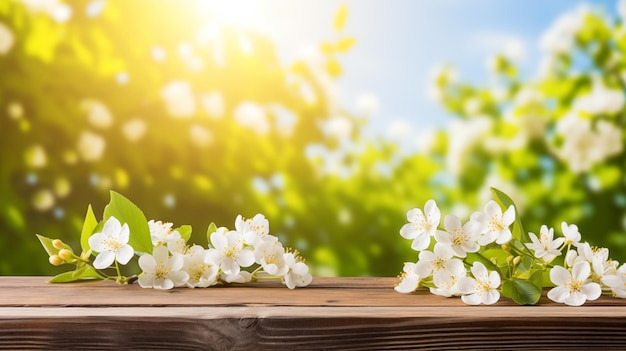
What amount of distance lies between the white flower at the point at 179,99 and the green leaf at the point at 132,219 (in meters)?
1.05

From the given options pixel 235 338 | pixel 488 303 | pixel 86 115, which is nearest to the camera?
pixel 235 338

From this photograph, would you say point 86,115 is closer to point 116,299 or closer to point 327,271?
point 327,271

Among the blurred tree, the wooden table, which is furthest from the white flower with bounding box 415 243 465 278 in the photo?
the blurred tree

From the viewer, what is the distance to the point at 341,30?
2117mm

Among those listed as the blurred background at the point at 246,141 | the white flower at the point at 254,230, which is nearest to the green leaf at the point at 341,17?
the blurred background at the point at 246,141

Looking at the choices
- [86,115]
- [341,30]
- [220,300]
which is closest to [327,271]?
[341,30]

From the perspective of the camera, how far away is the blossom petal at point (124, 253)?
102 centimetres

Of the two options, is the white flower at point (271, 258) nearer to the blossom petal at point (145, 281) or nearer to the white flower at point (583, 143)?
the blossom petal at point (145, 281)

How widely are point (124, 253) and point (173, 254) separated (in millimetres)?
78

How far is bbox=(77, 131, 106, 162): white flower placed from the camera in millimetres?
2088

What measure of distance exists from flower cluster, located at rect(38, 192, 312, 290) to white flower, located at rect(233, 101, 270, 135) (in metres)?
1.01

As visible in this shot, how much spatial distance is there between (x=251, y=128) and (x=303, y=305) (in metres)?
1.25

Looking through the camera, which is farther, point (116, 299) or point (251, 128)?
point (251, 128)

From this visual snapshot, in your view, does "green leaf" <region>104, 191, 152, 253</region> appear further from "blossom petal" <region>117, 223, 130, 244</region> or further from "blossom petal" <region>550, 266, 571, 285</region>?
"blossom petal" <region>550, 266, 571, 285</region>
